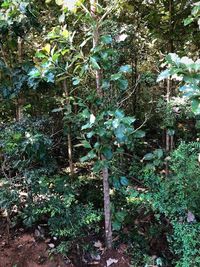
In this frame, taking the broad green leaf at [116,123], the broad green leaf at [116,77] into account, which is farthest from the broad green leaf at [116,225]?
the broad green leaf at [116,77]

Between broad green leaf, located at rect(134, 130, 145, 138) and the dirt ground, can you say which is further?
the dirt ground

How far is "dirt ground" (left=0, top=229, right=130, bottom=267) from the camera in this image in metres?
2.03

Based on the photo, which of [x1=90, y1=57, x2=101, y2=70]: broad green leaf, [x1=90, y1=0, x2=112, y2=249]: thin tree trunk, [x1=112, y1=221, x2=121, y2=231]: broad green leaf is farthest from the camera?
[x1=112, y1=221, x2=121, y2=231]: broad green leaf

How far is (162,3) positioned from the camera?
2547 mm

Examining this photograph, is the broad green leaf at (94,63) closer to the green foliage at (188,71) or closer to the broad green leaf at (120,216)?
the green foliage at (188,71)

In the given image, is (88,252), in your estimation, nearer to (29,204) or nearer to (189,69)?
(29,204)

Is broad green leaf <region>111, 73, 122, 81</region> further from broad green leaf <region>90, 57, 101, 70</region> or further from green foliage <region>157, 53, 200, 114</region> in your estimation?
green foliage <region>157, 53, 200, 114</region>

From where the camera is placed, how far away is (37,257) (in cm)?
206

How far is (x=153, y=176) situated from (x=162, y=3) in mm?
1408

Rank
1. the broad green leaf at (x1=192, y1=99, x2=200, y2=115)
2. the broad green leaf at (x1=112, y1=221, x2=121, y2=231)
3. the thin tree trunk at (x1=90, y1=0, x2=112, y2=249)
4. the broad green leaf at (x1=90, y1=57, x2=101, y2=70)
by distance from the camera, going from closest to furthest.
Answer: the broad green leaf at (x1=192, y1=99, x2=200, y2=115) → the broad green leaf at (x1=90, y1=57, x2=101, y2=70) → the thin tree trunk at (x1=90, y1=0, x2=112, y2=249) → the broad green leaf at (x1=112, y1=221, x2=121, y2=231)

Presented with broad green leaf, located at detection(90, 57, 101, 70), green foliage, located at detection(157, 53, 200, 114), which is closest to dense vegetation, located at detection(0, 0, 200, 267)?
→ broad green leaf, located at detection(90, 57, 101, 70)

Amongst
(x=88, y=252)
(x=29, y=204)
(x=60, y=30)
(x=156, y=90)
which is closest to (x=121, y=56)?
(x=60, y=30)

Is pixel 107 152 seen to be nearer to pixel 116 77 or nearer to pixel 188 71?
pixel 116 77

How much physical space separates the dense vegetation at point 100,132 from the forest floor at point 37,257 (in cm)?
7
